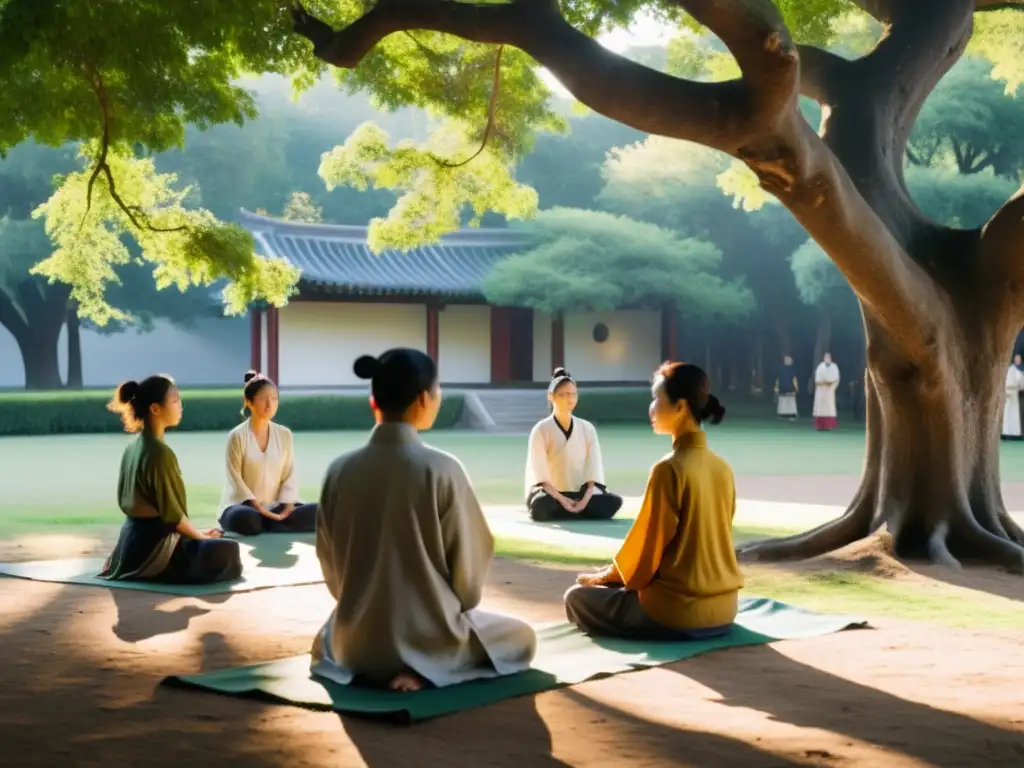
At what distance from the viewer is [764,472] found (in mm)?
15195

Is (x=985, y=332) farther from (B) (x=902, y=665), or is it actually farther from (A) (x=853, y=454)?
(A) (x=853, y=454)

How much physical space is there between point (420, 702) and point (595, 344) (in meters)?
26.1

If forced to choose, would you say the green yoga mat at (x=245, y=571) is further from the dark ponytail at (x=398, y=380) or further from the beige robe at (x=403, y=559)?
the dark ponytail at (x=398, y=380)

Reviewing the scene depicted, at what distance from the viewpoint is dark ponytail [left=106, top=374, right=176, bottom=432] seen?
22.3 feet

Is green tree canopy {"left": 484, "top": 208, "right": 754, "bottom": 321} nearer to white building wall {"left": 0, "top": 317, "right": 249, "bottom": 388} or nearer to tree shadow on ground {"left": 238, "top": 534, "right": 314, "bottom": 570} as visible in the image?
white building wall {"left": 0, "top": 317, "right": 249, "bottom": 388}

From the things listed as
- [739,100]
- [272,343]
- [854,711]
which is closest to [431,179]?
[739,100]

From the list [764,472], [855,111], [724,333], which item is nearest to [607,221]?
[724,333]

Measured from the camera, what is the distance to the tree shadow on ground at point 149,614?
5.77 metres

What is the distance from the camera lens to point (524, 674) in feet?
15.6

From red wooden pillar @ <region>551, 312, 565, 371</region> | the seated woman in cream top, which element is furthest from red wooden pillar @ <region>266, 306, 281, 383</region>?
the seated woman in cream top

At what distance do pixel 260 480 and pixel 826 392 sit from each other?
16786 millimetres

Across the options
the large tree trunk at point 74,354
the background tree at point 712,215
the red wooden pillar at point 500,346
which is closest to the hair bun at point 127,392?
the background tree at point 712,215

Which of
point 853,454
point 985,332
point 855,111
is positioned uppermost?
point 855,111

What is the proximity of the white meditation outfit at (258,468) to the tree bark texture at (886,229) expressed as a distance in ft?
8.49
